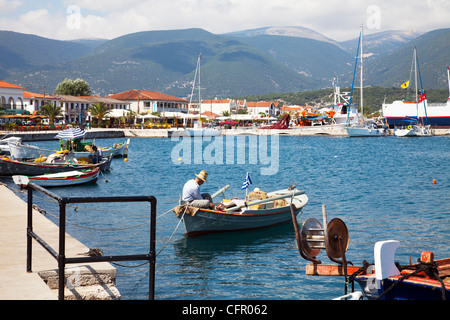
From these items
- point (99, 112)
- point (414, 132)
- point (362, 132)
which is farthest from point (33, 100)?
point (414, 132)

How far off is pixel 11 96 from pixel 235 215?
287 feet

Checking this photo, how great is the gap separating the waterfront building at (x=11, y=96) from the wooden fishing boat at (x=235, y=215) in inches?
3227

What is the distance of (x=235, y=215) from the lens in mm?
16219

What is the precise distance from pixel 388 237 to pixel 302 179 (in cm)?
1885

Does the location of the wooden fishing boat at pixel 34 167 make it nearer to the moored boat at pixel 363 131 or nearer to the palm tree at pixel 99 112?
the palm tree at pixel 99 112

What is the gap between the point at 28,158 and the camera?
34531 mm

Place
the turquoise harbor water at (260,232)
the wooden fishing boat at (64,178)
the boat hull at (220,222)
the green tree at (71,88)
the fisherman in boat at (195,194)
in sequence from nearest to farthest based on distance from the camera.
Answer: the turquoise harbor water at (260,232) → the fisherman in boat at (195,194) → the boat hull at (220,222) → the wooden fishing boat at (64,178) → the green tree at (71,88)

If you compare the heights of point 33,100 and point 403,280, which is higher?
point 33,100

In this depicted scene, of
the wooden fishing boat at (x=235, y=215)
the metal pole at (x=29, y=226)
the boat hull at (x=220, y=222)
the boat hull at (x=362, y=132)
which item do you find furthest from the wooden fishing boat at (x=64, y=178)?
the boat hull at (x=362, y=132)

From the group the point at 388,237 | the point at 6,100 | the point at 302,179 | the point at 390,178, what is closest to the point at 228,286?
the point at 388,237

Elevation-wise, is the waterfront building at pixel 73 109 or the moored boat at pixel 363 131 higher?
the waterfront building at pixel 73 109

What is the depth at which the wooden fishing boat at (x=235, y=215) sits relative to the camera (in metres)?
15.7

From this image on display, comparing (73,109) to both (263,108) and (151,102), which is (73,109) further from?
(263,108)
